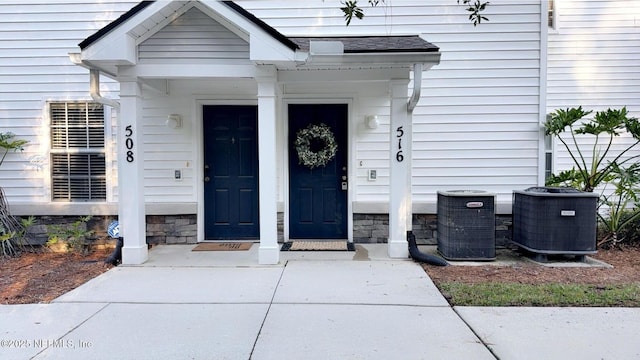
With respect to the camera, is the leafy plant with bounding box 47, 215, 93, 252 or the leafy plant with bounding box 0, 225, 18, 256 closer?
the leafy plant with bounding box 0, 225, 18, 256

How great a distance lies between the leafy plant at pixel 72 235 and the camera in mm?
6180

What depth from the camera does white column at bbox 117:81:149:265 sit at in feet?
17.6

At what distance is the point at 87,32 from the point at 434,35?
19.0ft

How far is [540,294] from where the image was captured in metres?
4.22

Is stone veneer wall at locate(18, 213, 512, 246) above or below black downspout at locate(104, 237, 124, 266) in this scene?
above

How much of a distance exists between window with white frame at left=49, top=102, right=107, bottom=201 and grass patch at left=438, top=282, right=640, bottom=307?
19.0 feet

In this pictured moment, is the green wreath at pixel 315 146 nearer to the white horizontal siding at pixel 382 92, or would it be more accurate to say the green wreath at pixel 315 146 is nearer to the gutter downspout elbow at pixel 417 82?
the white horizontal siding at pixel 382 92

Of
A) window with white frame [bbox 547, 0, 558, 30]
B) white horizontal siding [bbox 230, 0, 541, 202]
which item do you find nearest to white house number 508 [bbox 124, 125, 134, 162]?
white horizontal siding [bbox 230, 0, 541, 202]

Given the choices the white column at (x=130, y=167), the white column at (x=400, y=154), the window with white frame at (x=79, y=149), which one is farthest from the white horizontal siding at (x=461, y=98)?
the window with white frame at (x=79, y=149)

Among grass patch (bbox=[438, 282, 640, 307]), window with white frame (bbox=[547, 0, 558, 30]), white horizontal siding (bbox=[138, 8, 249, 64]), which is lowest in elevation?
grass patch (bbox=[438, 282, 640, 307])

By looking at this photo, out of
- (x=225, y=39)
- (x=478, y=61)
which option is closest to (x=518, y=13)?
(x=478, y=61)

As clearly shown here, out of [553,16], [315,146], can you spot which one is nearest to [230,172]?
[315,146]

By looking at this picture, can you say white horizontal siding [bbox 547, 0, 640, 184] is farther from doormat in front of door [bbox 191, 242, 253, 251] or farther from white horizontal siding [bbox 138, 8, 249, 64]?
white horizontal siding [bbox 138, 8, 249, 64]

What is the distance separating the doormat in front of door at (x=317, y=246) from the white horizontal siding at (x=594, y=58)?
4.92 m
